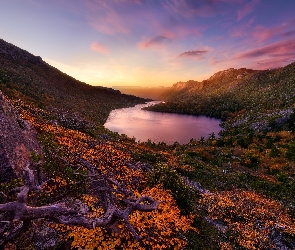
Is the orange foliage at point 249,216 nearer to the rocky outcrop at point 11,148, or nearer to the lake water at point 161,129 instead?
the rocky outcrop at point 11,148

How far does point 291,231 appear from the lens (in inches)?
645

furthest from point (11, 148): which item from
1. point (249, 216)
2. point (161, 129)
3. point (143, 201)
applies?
point (161, 129)

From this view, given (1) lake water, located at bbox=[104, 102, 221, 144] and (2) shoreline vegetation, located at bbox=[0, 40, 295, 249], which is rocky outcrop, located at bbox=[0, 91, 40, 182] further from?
(1) lake water, located at bbox=[104, 102, 221, 144]

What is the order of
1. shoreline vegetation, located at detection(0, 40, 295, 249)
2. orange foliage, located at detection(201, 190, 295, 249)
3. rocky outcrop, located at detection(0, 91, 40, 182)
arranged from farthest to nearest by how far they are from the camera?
orange foliage, located at detection(201, 190, 295, 249) < rocky outcrop, located at detection(0, 91, 40, 182) < shoreline vegetation, located at detection(0, 40, 295, 249)

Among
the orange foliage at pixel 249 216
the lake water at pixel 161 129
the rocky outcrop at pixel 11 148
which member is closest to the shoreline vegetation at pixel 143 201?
the orange foliage at pixel 249 216

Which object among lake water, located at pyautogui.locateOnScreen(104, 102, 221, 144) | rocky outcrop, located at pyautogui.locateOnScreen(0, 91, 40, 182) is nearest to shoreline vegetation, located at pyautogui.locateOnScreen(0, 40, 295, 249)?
rocky outcrop, located at pyautogui.locateOnScreen(0, 91, 40, 182)

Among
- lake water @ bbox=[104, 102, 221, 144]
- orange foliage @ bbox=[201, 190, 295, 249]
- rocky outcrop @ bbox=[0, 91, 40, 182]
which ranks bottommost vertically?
lake water @ bbox=[104, 102, 221, 144]

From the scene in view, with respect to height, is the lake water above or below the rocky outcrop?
below

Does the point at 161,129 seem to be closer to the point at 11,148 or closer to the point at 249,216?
the point at 249,216

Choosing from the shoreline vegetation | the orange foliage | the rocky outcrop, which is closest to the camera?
the shoreline vegetation

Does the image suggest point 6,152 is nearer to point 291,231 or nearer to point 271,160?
point 291,231

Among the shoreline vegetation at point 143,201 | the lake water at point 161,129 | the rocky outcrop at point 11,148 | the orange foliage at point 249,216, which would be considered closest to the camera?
the shoreline vegetation at point 143,201

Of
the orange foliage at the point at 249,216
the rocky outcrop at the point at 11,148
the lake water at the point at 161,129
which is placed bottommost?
the lake water at the point at 161,129

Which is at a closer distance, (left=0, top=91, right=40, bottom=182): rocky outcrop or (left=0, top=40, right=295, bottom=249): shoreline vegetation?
(left=0, top=40, right=295, bottom=249): shoreline vegetation
